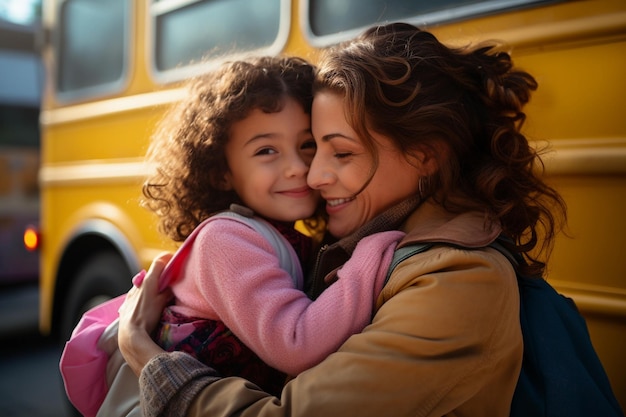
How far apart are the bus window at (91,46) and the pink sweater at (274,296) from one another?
94.2 inches

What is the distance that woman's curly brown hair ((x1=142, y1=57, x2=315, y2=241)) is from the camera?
1840 mm

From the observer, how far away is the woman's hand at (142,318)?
1613 millimetres

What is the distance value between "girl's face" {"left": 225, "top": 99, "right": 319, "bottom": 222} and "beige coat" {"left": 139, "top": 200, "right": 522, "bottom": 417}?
0.55 m

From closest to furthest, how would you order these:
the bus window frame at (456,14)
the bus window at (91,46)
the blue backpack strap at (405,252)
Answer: the blue backpack strap at (405,252), the bus window frame at (456,14), the bus window at (91,46)

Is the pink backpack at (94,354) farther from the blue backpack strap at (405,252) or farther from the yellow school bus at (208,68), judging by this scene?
the yellow school bus at (208,68)

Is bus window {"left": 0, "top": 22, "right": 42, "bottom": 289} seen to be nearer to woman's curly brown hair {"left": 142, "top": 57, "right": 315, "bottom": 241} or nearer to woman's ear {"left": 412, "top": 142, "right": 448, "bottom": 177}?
woman's curly brown hair {"left": 142, "top": 57, "right": 315, "bottom": 241}

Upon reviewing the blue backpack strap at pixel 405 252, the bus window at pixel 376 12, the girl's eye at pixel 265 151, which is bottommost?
the blue backpack strap at pixel 405 252

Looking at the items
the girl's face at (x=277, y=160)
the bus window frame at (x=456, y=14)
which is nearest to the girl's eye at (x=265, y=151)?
the girl's face at (x=277, y=160)

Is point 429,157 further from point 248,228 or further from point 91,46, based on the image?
point 91,46

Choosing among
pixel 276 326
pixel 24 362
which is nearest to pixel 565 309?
pixel 276 326

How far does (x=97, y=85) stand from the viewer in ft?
13.0

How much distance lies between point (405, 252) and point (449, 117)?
1.10ft

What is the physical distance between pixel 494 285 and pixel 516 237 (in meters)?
0.36

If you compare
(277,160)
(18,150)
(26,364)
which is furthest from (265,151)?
(18,150)
